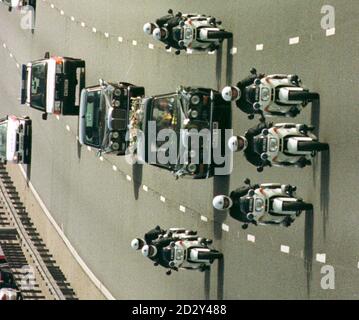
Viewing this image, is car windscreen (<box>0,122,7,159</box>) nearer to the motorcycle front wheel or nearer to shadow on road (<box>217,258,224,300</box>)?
shadow on road (<box>217,258,224,300</box>)

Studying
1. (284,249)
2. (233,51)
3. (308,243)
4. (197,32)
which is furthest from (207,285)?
(197,32)

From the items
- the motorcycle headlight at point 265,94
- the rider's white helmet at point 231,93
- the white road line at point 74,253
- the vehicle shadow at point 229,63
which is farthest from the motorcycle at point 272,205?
the white road line at point 74,253

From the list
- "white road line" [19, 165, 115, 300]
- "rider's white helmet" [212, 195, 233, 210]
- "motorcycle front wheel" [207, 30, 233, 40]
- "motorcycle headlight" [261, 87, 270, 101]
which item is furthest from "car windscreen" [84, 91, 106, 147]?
"motorcycle headlight" [261, 87, 270, 101]

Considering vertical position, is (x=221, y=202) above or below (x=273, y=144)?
below

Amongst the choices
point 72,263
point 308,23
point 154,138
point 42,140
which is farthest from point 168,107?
point 42,140

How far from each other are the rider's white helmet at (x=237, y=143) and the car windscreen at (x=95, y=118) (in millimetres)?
10891

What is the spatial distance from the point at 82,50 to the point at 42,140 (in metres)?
6.22

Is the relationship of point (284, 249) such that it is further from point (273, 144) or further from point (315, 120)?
point (315, 120)

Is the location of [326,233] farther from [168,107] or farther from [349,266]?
[168,107]

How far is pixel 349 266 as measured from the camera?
24953 millimetres

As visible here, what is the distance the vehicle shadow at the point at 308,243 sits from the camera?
1050 inches

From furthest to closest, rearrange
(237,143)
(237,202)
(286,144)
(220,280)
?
1. (220,280)
2. (237,202)
3. (237,143)
4. (286,144)

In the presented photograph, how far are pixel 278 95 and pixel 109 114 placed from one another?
10.9m

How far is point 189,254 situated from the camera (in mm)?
30266
